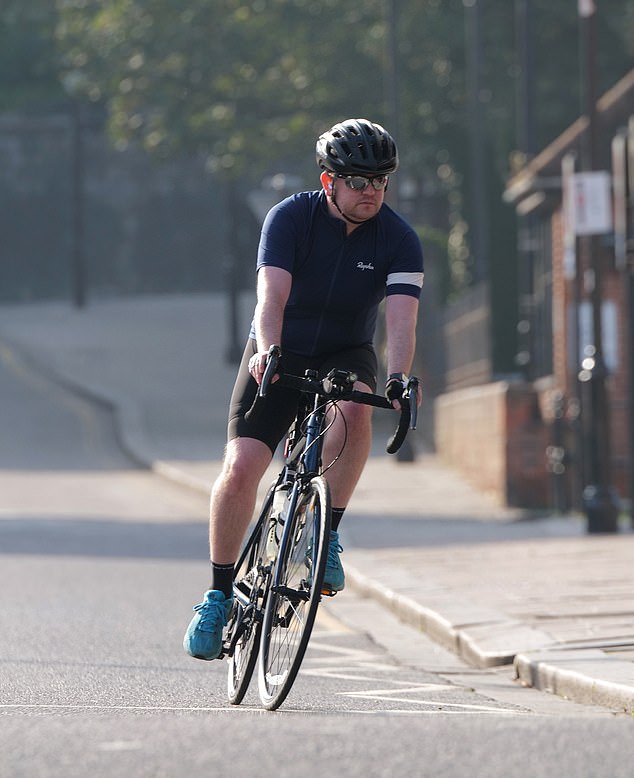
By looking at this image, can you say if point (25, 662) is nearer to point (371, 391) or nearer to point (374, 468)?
point (371, 391)

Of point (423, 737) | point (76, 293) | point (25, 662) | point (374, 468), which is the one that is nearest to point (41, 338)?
point (76, 293)

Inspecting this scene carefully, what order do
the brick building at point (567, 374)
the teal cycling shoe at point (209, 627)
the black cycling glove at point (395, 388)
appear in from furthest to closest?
the brick building at point (567, 374) → the teal cycling shoe at point (209, 627) → the black cycling glove at point (395, 388)

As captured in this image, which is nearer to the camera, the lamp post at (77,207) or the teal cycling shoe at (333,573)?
the teal cycling shoe at (333,573)

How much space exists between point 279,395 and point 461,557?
6.65 meters

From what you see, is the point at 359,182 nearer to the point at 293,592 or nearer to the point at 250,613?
the point at 293,592

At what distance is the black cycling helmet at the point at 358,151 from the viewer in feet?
21.6

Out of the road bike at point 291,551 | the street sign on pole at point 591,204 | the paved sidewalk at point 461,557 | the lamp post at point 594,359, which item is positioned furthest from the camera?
the street sign on pole at point 591,204

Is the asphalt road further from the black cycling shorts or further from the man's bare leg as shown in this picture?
the black cycling shorts

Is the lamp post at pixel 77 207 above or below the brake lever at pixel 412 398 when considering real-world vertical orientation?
above

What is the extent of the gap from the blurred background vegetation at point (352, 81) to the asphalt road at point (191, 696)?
1721 cm

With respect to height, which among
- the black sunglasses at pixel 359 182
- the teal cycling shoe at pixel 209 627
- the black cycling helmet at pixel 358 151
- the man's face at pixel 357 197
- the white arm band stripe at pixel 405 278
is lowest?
the teal cycling shoe at pixel 209 627

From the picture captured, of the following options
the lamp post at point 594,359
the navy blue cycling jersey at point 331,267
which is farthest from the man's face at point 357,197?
the lamp post at point 594,359

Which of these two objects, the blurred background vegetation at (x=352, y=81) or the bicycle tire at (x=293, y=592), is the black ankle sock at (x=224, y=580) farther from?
the blurred background vegetation at (x=352, y=81)

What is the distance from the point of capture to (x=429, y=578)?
38.6 feet
